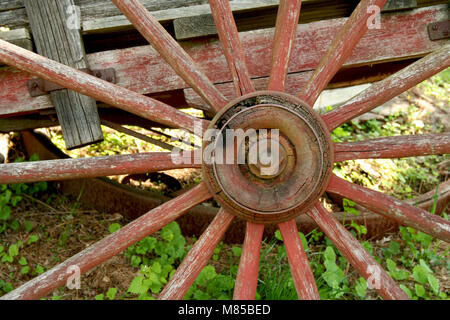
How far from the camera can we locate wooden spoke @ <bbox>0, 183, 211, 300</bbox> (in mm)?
1229

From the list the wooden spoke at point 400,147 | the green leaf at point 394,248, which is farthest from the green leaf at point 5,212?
the green leaf at point 394,248

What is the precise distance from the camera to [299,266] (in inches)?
50.9

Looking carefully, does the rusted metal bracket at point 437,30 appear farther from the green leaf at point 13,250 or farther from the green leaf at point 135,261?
the green leaf at point 13,250

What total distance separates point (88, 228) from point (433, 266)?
75.4 inches

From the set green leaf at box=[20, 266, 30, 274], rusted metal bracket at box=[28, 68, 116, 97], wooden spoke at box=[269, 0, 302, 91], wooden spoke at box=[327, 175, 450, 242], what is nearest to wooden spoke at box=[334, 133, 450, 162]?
wooden spoke at box=[327, 175, 450, 242]

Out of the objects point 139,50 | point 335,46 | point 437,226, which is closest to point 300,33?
point 335,46

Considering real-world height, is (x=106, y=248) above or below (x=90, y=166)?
below

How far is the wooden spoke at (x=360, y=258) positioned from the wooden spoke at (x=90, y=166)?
47 centimetres

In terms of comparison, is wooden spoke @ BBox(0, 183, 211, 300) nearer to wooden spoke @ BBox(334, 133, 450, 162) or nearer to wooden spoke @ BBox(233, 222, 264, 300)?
wooden spoke @ BBox(233, 222, 264, 300)

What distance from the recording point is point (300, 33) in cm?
171

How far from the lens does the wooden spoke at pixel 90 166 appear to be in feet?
4.20

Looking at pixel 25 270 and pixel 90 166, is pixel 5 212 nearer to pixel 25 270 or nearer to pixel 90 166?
pixel 25 270

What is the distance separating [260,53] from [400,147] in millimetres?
729

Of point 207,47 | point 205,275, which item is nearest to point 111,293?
point 205,275
